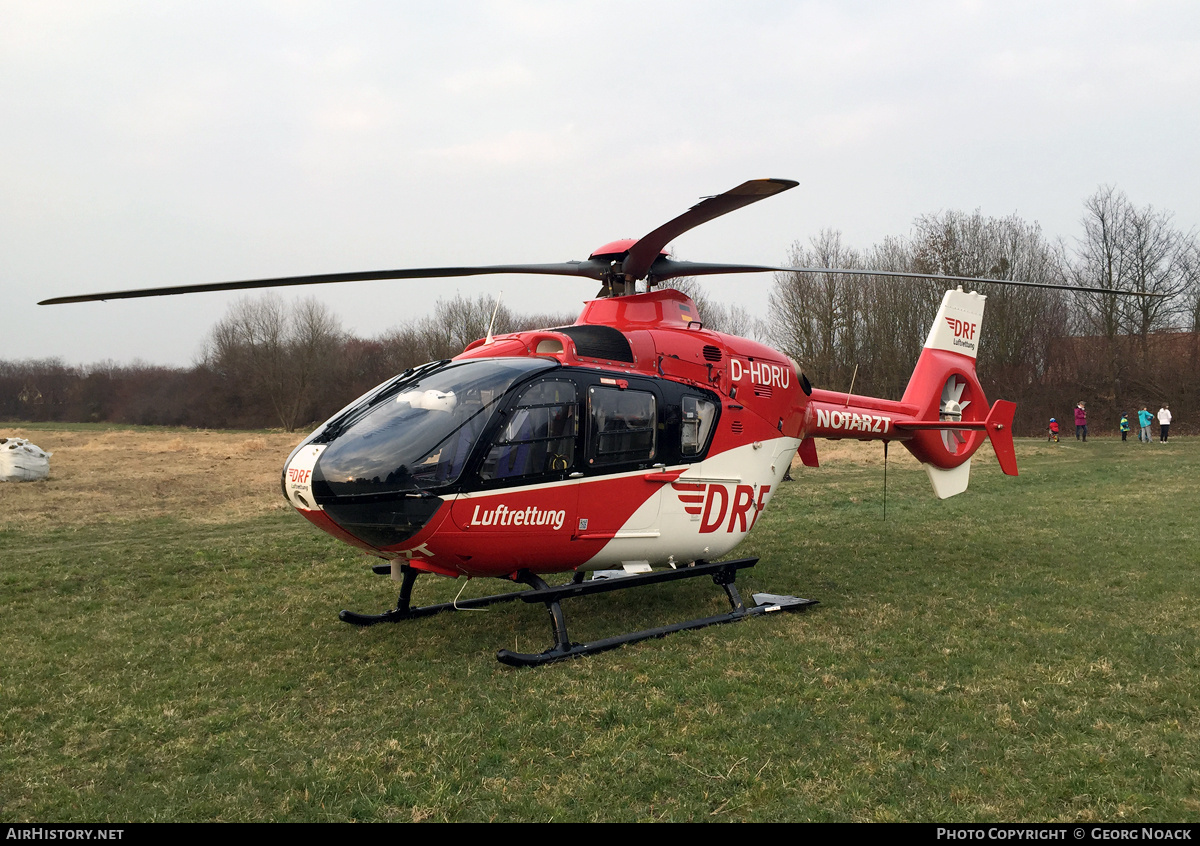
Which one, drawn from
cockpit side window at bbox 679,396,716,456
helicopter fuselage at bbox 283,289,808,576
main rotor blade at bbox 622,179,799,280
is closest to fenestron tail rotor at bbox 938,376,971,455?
helicopter fuselage at bbox 283,289,808,576

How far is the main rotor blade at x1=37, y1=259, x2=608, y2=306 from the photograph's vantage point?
6215mm

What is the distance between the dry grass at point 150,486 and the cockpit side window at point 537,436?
11025 millimetres

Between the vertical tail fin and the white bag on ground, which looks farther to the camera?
the white bag on ground

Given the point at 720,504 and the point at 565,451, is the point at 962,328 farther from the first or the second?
the point at 565,451

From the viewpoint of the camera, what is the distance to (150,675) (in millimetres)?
6223

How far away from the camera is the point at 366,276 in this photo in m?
6.72

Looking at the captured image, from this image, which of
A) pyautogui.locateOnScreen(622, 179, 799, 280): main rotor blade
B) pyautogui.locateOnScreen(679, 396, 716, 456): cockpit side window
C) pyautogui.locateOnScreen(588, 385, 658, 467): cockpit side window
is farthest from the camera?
pyautogui.locateOnScreen(679, 396, 716, 456): cockpit side window

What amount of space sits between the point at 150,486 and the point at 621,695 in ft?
59.7

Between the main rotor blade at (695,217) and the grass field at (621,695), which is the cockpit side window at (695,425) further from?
the grass field at (621,695)

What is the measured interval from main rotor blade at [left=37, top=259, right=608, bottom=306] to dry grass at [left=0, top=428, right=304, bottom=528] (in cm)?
971

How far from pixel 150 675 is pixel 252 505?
11414 millimetres

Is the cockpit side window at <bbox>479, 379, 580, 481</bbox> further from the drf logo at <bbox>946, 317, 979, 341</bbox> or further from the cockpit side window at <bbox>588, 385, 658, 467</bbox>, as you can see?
the drf logo at <bbox>946, 317, 979, 341</bbox>

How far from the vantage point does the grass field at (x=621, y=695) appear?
422 cm

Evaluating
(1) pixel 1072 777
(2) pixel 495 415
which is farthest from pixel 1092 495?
(2) pixel 495 415
